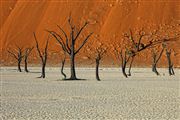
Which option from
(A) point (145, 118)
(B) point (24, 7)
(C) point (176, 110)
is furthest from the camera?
(B) point (24, 7)

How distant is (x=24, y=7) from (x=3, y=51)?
2177 centimetres

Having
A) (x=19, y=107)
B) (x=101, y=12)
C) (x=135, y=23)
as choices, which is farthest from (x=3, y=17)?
(x=19, y=107)

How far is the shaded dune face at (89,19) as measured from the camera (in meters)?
112

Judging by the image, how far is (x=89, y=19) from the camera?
124 m

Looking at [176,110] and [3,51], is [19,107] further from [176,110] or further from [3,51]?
[3,51]

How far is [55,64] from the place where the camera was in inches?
4291

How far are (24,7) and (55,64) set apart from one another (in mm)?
34544

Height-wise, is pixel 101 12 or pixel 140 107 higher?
pixel 101 12

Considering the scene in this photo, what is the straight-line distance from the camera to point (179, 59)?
10606cm

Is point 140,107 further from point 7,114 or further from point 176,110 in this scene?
point 7,114

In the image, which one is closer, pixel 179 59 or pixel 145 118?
pixel 145 118

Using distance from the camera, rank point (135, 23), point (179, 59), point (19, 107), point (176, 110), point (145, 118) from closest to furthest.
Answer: point (145, 118), point (176, 110), point (19, 107), point (179, 59), point (135, 23)

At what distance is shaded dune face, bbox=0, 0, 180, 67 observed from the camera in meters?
112

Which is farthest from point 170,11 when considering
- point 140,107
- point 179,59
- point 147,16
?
point 140,107
